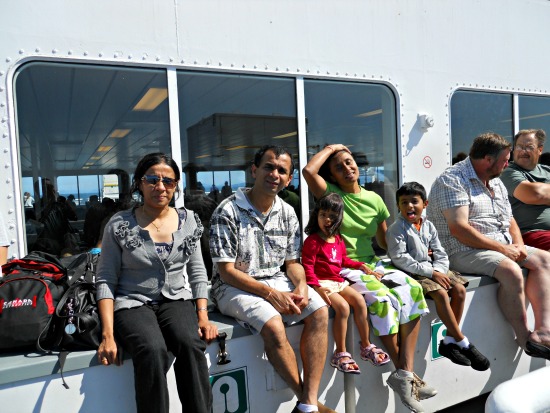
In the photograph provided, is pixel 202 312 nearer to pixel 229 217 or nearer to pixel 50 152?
pixel 229 217

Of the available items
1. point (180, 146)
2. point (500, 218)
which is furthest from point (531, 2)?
point (180, 146)

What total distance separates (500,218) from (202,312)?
7.60 feet

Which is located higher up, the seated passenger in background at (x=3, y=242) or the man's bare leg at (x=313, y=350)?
the seated passenger in background at (x=3, y=242)

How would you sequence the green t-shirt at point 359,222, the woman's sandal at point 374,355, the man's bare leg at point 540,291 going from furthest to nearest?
1. the man's bare leg at point 540,291
2. the green t-shirt at point 359,222
3. the woman's sandal at point 374,355

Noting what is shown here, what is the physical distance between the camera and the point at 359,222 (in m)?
3.02

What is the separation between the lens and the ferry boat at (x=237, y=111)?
244cm

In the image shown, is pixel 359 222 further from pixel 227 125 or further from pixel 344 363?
pixel 227 125

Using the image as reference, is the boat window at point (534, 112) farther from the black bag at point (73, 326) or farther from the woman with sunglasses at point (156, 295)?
Result: the black bag at point (73, 326)

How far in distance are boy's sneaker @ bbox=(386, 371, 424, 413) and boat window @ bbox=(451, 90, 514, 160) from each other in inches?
80.7

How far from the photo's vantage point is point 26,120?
100 inches

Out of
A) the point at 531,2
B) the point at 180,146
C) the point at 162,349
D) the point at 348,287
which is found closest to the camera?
the point at 162,349

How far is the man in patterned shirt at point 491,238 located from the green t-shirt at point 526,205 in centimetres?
37

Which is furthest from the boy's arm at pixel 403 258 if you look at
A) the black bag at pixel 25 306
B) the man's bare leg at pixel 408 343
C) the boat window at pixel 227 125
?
the black bag at pixel 25 306

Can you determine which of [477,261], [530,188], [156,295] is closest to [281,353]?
[156,295]
